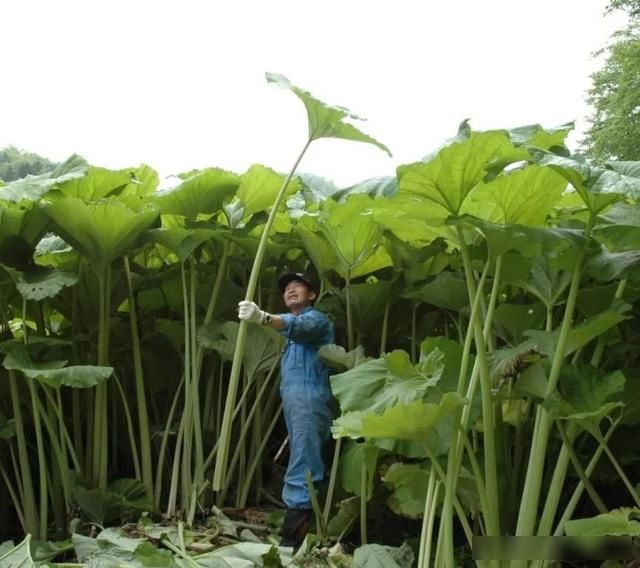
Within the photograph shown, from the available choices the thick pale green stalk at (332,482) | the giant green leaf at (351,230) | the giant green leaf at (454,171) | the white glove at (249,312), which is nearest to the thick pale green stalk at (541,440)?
the giant green leaf at (454,171)

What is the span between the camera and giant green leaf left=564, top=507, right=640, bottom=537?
2021 mm

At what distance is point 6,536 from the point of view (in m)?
3.70

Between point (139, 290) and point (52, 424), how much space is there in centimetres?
78

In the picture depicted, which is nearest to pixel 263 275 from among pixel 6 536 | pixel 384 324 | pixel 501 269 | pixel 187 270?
pixel 187 270

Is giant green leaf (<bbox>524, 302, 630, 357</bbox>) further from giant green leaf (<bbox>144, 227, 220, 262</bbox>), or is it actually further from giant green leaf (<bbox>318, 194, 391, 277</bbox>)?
giant green leaf (<bbox>144, 227, 220, 262</bbox>)

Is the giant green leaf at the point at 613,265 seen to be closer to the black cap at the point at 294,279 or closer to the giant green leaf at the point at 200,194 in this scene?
the black cap at the point at 294,279

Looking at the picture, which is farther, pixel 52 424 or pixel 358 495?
pixel 52 424

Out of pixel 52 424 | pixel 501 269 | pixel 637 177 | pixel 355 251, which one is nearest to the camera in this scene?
pixel 637 177

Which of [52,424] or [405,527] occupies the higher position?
[52,424]

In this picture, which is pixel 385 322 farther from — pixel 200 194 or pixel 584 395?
pixel 584 395

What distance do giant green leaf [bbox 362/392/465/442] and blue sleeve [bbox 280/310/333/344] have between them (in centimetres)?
103

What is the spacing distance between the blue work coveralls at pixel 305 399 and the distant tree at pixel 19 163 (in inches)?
783

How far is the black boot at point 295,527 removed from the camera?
3.06m

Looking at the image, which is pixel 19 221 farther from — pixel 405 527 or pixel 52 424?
pixel 405 527
